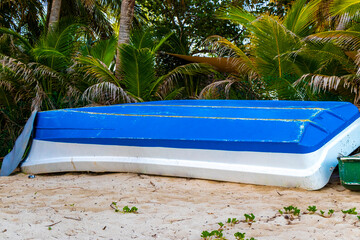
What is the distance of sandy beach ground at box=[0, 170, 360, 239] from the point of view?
8.38 feet

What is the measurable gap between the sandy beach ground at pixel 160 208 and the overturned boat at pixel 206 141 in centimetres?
14

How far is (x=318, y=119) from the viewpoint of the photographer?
3.81 meters

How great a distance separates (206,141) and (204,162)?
228 millimetres

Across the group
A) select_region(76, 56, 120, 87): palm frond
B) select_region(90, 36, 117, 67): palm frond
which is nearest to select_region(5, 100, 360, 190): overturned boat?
select_region(76, 56, 120, 87): palm frond

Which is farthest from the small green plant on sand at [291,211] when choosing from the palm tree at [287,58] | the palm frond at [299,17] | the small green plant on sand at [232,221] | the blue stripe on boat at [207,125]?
the palm frond at [299,17]

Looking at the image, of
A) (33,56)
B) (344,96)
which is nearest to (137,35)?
(33,56)

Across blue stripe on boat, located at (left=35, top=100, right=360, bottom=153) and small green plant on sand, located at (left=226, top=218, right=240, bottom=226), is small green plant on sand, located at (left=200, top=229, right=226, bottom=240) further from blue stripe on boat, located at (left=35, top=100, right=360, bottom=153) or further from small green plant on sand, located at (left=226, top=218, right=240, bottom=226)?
blue stripe on boat, located at (left=35, top=100, right=360, bottom=153)

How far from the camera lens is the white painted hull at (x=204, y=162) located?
11.8 feet

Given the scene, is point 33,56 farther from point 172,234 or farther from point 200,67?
point 172,234

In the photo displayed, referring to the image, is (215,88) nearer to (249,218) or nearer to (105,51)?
(105,51)

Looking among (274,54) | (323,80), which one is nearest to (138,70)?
(274,54)

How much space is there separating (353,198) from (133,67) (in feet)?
17.4

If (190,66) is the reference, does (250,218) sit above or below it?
below

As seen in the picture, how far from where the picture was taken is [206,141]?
3955mm
